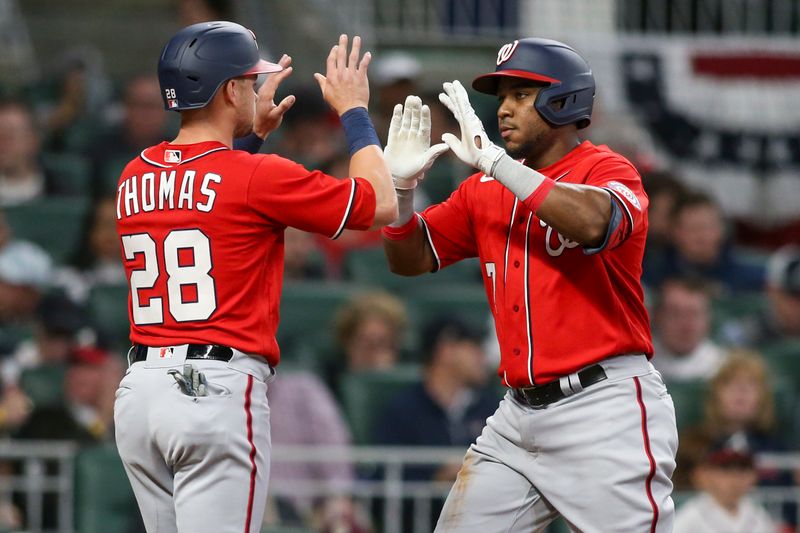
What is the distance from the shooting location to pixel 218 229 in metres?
4.07

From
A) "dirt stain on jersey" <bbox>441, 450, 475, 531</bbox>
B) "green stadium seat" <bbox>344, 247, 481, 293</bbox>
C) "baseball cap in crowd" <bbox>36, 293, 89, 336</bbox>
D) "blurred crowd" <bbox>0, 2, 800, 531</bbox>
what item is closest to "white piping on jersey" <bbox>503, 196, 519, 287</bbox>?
"dirt stain on jersey" <bbox>441, 450, 475, 531</bbox>

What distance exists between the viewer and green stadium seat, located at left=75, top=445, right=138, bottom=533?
6.68 metres

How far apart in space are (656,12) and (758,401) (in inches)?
200

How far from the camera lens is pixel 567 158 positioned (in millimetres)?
4469

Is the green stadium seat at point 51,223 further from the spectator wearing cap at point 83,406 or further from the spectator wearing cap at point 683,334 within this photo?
the spectator wearing cap at point 683,334

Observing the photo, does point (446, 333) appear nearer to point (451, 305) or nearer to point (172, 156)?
point (451, 305)

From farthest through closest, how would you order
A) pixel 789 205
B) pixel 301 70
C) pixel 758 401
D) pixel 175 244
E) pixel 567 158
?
1. pixel 301 70
2. pixel 789 205
3. pixel 758 401
4. pixel 567 158
5. pixel 175 244

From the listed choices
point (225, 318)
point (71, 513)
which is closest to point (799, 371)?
point (71, 513)

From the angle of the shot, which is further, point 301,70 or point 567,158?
point 301,70

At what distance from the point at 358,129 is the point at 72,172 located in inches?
219

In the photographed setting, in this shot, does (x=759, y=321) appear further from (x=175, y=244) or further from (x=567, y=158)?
(x=175, y=244)

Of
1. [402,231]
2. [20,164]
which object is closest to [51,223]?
[20,164]

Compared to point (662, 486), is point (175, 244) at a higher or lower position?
higher

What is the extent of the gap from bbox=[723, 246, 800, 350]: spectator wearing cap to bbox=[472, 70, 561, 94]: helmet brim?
4410mm
